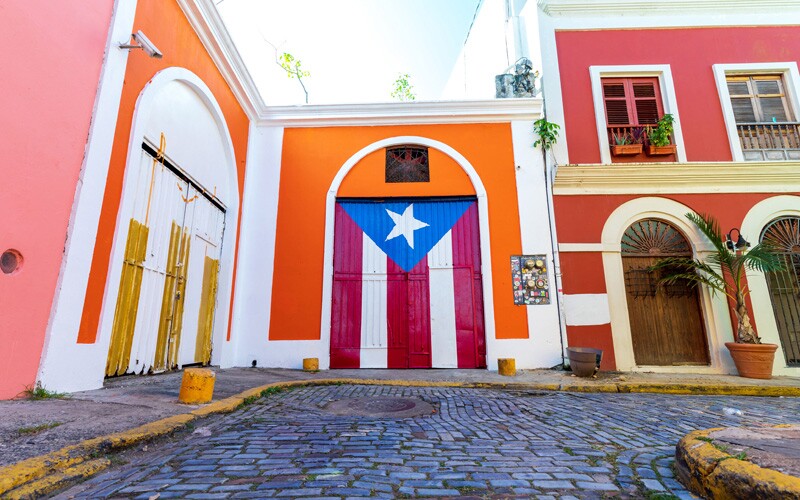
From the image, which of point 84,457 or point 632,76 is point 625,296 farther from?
point 84,457

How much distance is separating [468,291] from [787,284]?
238 inches

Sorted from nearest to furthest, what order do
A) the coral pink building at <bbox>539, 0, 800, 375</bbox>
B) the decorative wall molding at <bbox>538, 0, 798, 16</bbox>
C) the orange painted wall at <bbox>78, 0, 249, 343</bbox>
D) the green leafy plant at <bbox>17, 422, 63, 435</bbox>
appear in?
the green leafy plant at <bbox>17, 422, 63, 435</bbox> < the orange painted wall at <bbox>78, 0, 249, 343</bbox> < the coral pink building at <bbox>539, 0, 800, 375</bbox> < the decorative wall molding at <bbox>538, 0, 798, 16</bbox>

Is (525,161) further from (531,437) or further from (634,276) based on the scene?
(531,437)

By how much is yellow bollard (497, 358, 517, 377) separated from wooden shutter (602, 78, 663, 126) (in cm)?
559

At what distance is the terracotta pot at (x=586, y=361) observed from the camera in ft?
20.9

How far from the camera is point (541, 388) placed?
18.8 ft

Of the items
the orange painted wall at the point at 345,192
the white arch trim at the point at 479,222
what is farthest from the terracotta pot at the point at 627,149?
the white arch trim at the point at 479,222

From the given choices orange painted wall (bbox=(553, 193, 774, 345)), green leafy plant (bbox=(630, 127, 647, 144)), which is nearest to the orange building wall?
orange painted wall (bbox=(553, 193, 774, 345))

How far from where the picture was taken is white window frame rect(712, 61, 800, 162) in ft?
26.7

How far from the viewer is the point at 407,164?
8617 millimetres

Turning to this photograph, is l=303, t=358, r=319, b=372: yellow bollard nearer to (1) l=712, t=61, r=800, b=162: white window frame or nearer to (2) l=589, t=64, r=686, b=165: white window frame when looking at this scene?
(2) l=589, t=64, r=686, b=165: white window frame

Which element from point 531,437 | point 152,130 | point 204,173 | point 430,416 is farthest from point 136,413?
point 204,173

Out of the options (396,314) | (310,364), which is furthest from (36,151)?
(396,314)

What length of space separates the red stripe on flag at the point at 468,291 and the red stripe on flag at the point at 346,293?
6.64ft
